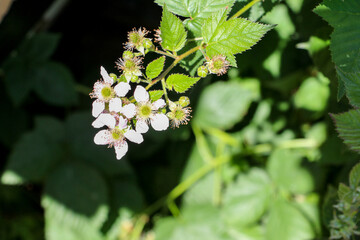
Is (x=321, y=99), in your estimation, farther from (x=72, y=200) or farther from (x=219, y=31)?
(x=72, y=200)

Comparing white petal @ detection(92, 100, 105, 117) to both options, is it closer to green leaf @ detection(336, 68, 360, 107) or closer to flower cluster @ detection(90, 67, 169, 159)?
flower cluster @ detection(90, 67, 169, 159)

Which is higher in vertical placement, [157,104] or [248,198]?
[157,104]

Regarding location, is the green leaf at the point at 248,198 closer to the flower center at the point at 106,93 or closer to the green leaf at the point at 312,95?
the green leaf at the point at 312,95

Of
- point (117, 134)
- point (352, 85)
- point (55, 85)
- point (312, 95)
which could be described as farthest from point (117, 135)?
point (55, 85)

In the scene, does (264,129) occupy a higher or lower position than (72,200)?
higher

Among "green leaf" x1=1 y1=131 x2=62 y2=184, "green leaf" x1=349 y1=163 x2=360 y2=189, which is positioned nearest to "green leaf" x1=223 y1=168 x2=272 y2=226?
"green leaf" x1=349 y1=163 x2=360 y2=189

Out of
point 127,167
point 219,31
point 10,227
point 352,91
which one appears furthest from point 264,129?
point 10,227

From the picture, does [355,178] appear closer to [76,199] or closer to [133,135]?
[133,135]

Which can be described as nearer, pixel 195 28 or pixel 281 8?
pixel 195 28
